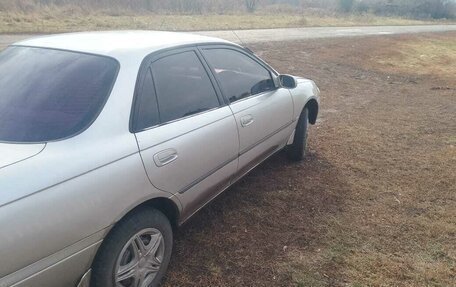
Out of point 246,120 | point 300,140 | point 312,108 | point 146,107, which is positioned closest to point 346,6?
point 312,108

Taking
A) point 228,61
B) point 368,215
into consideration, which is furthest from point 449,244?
point 228,61

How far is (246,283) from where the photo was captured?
2.71 m

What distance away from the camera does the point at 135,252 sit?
2.29 metres

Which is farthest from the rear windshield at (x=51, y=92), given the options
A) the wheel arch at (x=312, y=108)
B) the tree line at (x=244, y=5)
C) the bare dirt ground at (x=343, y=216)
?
the tree line at (x=244, y=5)

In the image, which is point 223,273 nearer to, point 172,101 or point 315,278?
point 315,278

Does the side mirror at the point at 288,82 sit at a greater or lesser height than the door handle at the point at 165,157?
lesser

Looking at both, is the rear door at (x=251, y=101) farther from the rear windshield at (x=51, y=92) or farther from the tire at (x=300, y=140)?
the rear windshield at (x=51, y=92)

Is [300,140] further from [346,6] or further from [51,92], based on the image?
[346,6]

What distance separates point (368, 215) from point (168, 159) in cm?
223

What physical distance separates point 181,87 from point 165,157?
2.14ft

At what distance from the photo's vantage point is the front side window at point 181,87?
8.46ft

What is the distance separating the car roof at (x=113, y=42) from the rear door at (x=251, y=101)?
38 centimetres

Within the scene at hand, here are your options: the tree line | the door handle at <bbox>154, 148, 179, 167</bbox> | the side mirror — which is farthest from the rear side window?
the tree line

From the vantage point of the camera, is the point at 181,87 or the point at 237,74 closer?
the point at 181,87
